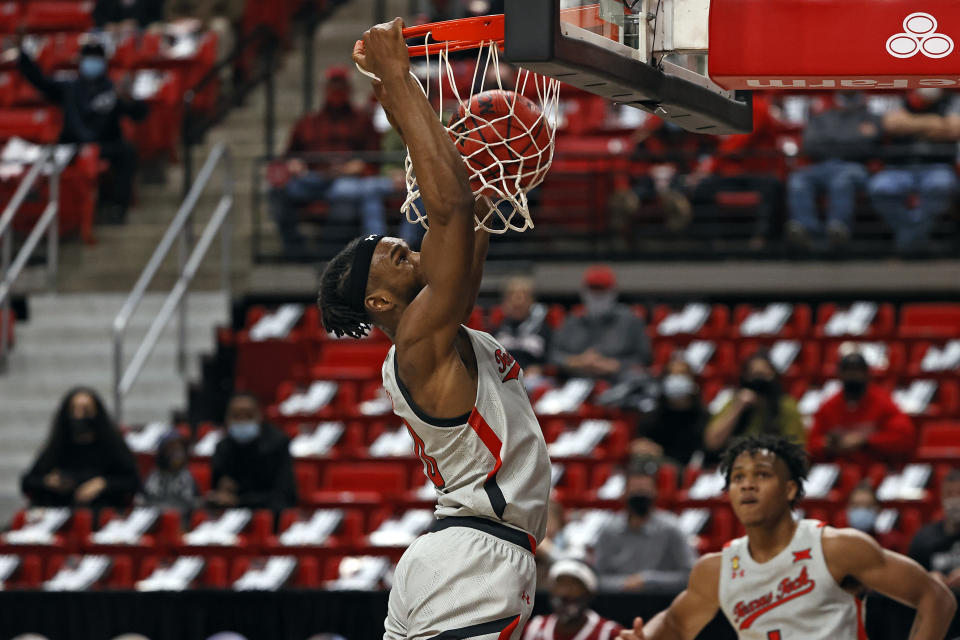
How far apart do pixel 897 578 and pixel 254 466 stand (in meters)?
5.49

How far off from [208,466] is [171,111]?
5.03m

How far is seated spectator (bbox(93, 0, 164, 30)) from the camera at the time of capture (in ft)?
56.3

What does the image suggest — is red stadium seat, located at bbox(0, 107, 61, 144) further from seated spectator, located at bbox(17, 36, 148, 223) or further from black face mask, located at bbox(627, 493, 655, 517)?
black face mask, located at bbox(627, 493, 655, 517)

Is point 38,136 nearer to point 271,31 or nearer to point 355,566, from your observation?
point 271,31

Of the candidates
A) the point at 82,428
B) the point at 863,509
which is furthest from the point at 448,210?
the point at 82,428

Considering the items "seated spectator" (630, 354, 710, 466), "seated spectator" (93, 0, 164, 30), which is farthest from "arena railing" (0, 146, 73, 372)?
"seated spectator" (630, 354, 710, 466)

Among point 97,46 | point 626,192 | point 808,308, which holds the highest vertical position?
point 97,46

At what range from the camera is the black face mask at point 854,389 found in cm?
1045

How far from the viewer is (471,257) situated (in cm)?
470

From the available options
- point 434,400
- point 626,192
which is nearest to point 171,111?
point 626,192

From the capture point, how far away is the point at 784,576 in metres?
6.31

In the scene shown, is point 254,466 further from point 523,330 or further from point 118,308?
point 118,308

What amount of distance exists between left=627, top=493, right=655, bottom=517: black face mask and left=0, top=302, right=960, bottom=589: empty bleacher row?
52cm

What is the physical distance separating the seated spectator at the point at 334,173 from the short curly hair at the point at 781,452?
682 centimetres
